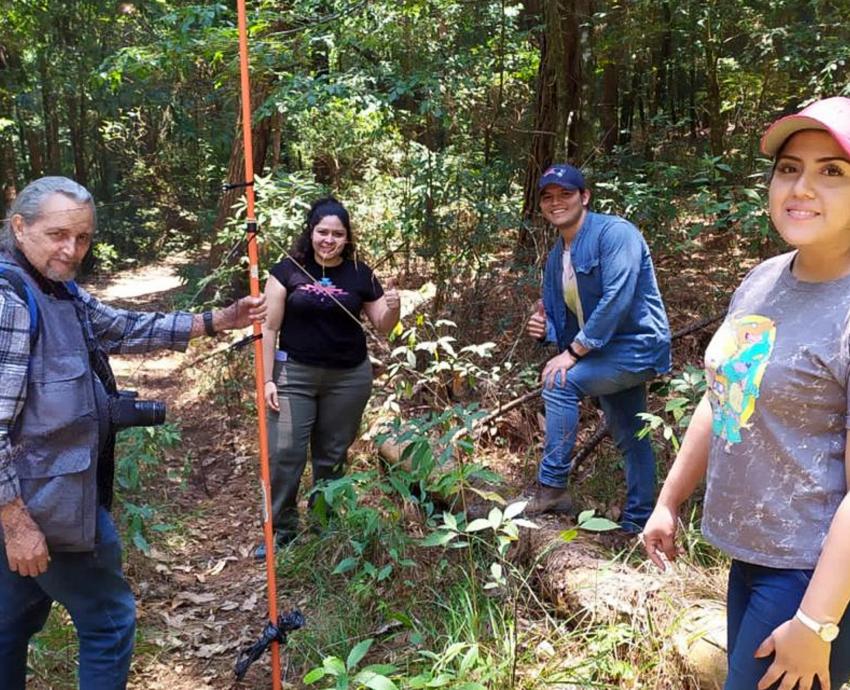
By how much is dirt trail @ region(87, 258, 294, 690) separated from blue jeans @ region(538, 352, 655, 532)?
68.2 inches

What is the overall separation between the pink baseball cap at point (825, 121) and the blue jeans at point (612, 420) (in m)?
2.11

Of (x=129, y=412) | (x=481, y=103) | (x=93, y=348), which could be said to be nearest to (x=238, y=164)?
(x=481, y=103)

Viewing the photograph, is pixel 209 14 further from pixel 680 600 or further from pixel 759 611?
pixel 759 611

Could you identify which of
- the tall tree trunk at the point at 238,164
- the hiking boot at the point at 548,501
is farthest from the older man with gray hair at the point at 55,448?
the tall tree trunk at the point at 238,164

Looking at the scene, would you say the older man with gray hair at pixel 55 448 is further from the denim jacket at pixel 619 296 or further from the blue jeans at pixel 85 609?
the denim jacket at pixel 619 296

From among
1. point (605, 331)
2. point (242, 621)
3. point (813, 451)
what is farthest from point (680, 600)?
point (242, 621)

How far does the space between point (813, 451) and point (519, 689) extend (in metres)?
1.62

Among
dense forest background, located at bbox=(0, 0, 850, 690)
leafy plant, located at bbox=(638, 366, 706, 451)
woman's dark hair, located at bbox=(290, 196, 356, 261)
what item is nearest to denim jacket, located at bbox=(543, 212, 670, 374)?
leafy plant, located at bbox=(638, 366, 706, 451)

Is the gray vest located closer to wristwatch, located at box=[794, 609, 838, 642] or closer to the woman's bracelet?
wristwatch, located at box=[794, 609, 838, 642]

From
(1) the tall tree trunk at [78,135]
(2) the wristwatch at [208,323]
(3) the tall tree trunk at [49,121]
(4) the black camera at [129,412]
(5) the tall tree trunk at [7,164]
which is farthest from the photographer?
(1) the tall tree trunk at [78,135]

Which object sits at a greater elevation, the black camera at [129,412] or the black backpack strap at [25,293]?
the black backpack strap at [25,293]

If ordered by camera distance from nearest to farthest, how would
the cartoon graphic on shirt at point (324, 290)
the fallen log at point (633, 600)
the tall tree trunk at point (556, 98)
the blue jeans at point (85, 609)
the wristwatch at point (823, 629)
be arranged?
the wristwatch at point (823, 629), the blue jeans at point (85, 609), the fallen log at point (633, 600), the cartoon graphic on shirt at point (324, 290), the tall tree trunk at point (556, 98)

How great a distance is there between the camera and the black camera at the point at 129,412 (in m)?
2.44

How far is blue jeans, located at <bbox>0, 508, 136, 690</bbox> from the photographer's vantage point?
2.34 metres
